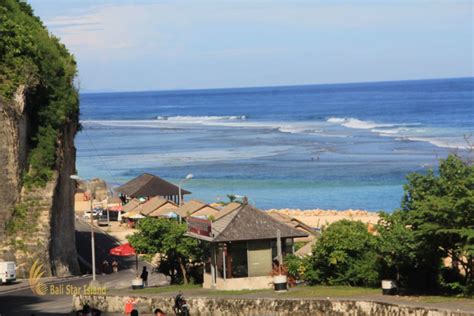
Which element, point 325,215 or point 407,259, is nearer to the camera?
point 407,259

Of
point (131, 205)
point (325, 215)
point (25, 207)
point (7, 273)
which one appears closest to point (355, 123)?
point (131, 205)

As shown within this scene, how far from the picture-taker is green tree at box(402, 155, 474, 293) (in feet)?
103

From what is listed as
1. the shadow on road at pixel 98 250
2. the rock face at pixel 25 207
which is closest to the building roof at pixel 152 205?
the shadow on road at pixel 98 250

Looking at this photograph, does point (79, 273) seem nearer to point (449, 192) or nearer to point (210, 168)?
point (449, 192)

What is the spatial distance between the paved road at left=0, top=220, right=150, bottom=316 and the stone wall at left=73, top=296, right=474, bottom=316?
6.01 feet

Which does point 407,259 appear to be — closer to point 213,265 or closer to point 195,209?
point 213,265

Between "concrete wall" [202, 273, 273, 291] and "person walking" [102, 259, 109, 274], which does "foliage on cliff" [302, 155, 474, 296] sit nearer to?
"concrete wall" [202, 273, 273, 291]

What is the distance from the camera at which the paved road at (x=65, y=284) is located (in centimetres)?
4128

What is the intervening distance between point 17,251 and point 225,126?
458 feet

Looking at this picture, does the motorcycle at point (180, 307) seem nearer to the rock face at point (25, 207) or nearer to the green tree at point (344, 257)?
the green tree at point (344, 257)

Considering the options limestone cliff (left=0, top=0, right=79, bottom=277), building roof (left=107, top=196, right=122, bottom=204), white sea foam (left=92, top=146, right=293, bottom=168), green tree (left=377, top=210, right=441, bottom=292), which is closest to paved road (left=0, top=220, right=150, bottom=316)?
limestone cliff (left=0, top=0, right=79, bottom=277)

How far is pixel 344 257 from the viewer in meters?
36.8

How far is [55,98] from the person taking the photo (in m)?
63.4

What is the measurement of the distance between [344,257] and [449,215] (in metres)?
5.82
